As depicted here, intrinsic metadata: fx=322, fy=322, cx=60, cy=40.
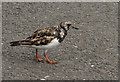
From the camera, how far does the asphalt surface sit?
8.27 meters

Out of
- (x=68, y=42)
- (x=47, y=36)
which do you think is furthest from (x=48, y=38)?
(x=68, y=42)

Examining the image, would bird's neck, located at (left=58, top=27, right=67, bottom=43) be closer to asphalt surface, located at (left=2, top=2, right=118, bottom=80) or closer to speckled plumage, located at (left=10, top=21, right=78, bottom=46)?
speckled plumage, located at (left=10, top=21, right=78, bottom=46)

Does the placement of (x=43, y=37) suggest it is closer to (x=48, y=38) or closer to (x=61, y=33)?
(x=48, y=38)

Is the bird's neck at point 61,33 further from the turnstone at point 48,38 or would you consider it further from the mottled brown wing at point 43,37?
the mottled brown wing at point 43,37

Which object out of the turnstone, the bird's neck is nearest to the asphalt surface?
the turnstone

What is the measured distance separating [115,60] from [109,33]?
1.73m

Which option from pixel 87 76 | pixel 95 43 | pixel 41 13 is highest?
pixel 41 13

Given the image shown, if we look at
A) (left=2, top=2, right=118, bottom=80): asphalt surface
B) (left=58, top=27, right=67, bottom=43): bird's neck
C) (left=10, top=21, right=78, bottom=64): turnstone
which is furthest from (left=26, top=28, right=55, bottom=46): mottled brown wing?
(left=2, top=2, right=118, bottom=80): asphalt surface

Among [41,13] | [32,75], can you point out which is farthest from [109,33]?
[32,75]

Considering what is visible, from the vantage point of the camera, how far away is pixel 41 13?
38.5 ft

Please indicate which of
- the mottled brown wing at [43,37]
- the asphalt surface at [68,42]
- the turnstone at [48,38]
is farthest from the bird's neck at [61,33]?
the asphalt surface at [68,42]

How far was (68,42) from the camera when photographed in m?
9.91

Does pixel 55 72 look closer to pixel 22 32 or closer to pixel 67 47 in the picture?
pixel 67 47

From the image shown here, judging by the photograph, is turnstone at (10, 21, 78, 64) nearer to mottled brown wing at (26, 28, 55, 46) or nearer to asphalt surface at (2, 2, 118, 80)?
mottled brown wing at (26, 28, 55, 46)
